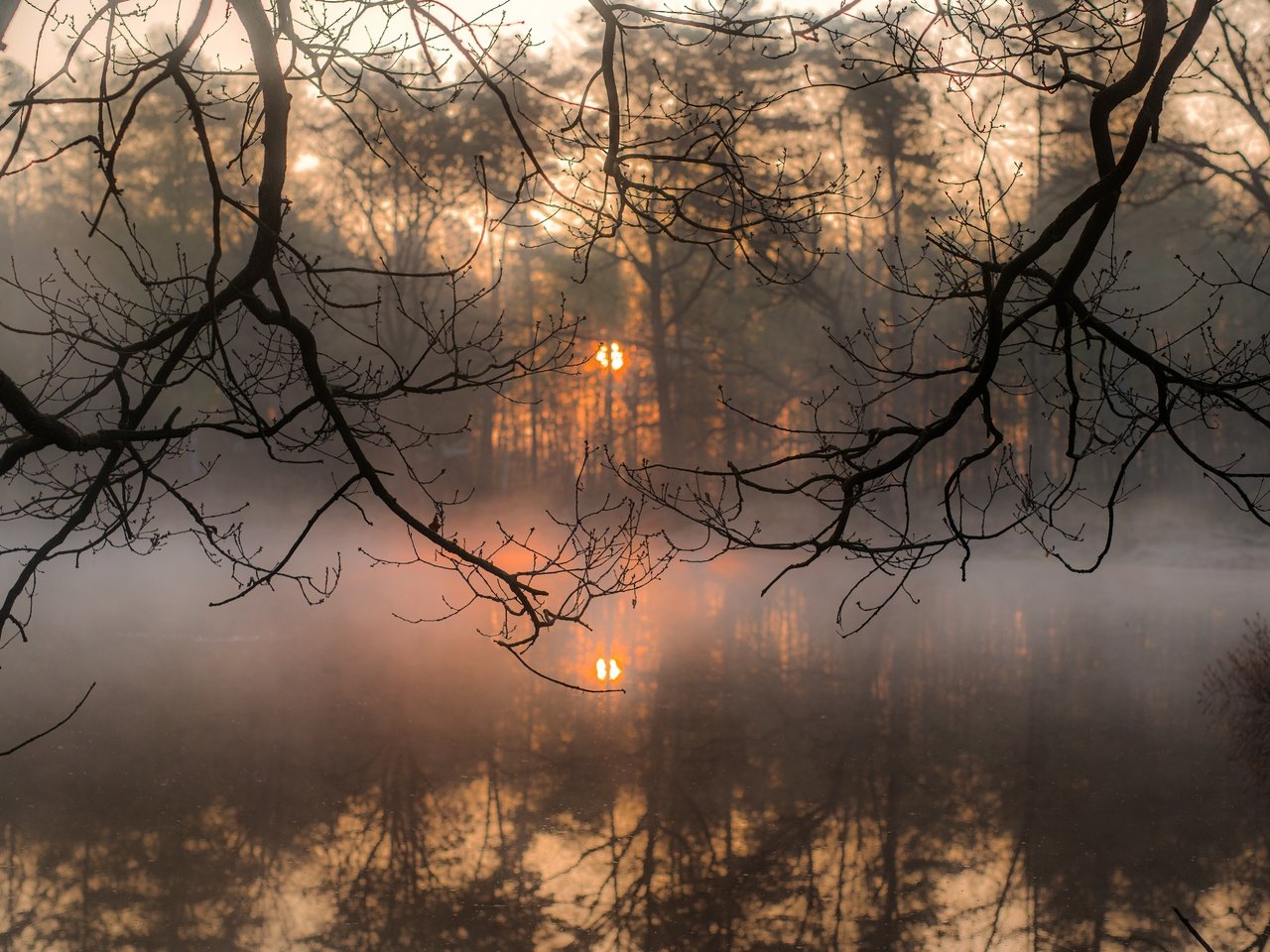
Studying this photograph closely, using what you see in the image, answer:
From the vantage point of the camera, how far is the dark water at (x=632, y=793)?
29.1 feet

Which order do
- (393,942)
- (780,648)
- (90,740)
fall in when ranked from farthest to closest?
(780,648), (90,740), (393,942)

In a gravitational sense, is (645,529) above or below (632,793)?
above

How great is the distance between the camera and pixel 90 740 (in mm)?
13258

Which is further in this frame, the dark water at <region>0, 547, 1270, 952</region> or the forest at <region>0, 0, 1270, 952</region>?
the dark water at <region>0, 547, 1270, 952</region>

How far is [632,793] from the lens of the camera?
1161 cm

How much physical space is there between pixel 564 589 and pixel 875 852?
1458 centimetres

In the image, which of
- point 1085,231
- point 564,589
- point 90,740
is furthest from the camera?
point 564,589

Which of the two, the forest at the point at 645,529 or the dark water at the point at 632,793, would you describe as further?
the dark water at the point at 632,793

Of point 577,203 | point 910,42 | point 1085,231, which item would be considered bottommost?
point 1085,231

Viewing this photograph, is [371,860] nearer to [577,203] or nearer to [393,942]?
[393,942]

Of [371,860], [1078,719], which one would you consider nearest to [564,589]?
[1078,719]

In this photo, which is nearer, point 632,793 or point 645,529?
point 632,793

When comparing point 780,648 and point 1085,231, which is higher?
point 1085,231

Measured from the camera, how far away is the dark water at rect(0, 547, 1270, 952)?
888 cm
